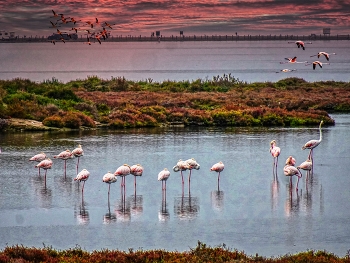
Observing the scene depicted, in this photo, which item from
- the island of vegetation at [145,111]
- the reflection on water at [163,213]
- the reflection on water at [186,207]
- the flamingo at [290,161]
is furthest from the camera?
the island of vegetation at [145,111]

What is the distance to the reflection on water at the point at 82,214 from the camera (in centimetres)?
1560

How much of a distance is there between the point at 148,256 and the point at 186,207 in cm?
471

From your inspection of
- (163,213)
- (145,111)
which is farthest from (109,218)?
(145,111)

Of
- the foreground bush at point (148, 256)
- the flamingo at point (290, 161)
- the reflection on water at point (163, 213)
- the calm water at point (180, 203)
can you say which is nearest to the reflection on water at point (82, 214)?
the calm water at point (180, 203)

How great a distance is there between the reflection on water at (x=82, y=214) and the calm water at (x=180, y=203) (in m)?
0.02

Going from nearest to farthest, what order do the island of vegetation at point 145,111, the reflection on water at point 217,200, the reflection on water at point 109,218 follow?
1. the reflection on water at point 109,218
2. the reflection on water at point 217,200
3. the island of vegetation at point 145,111

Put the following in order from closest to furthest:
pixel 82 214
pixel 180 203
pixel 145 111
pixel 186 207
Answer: pixel 82 214 → pixel 186 207 → pixel 180 203 → pixel 145 111

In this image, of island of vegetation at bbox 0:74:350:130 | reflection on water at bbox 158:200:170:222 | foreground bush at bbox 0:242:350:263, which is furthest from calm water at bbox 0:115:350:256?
island of vegetation at bbox 0:74:350:130

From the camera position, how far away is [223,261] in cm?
1206

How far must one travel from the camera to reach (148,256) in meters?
12.3

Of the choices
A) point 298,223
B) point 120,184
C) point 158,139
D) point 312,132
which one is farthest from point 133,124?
point 298,223

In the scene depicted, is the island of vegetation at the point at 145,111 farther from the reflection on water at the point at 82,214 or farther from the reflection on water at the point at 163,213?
the reflection on water at the point at 163,213

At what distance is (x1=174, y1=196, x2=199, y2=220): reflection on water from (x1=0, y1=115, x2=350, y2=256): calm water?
2 cm

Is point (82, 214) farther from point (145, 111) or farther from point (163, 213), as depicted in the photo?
point (145, 111)
